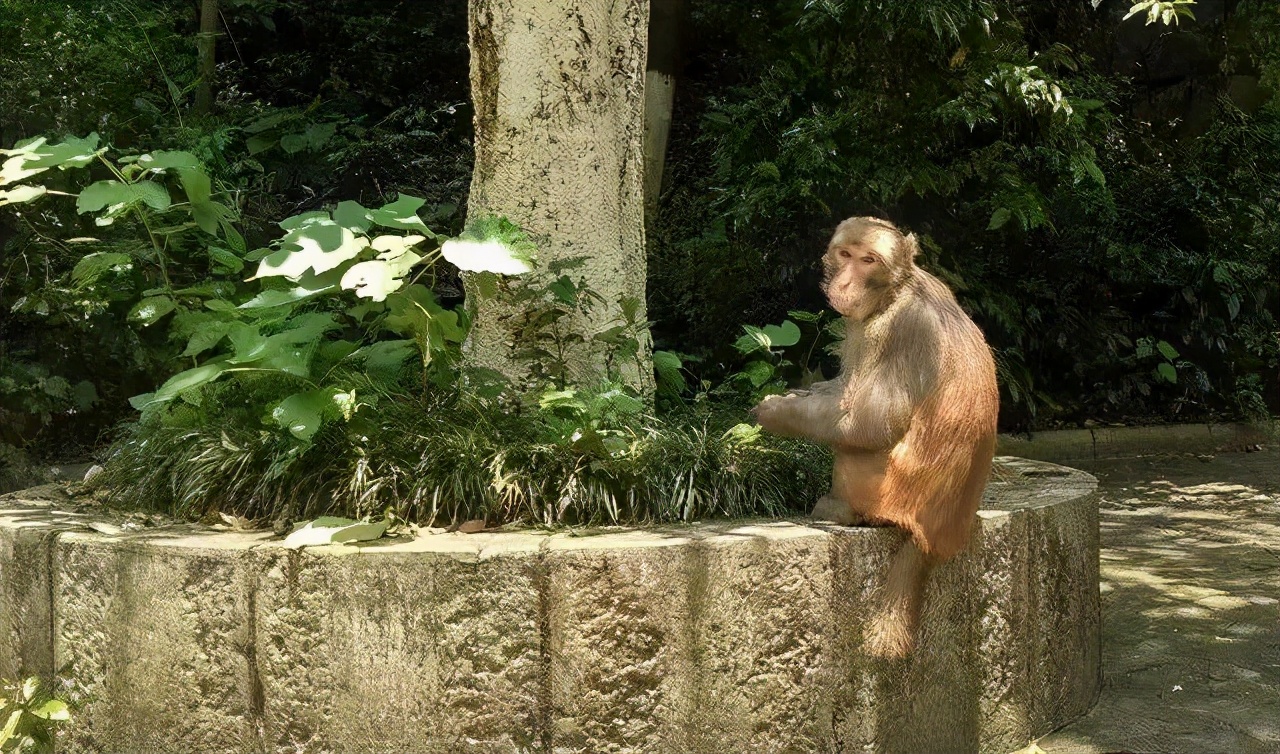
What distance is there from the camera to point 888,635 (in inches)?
136

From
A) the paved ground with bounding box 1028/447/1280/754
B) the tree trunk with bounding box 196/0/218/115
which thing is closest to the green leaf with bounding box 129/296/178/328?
the paved ground with bounding box 1028/447/1280/754

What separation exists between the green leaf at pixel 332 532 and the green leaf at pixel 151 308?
1263 millimetres

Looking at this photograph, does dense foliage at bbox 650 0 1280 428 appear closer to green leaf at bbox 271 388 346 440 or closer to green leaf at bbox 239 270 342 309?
green leaf at bbox 239 270 342 309

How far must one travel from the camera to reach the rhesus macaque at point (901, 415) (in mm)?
3406

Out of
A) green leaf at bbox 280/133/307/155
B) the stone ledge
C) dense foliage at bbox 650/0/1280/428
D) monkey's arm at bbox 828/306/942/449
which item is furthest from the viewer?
green leaf at bbox 280/133/307/155

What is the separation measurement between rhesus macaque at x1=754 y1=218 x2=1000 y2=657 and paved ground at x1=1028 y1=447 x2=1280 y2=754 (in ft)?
2.72

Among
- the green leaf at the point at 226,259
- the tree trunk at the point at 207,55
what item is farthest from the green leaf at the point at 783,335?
the tree trunk at the point at 207,55

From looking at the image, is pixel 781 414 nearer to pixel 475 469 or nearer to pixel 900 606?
pixel 900 606

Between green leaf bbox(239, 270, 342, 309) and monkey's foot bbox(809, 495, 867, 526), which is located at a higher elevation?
green leaf bbox(239, 270, 342, 309)

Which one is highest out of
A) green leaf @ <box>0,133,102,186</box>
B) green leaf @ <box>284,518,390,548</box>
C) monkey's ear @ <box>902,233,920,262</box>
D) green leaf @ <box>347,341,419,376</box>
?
green leaf @ <box>0,133,102,186</box>

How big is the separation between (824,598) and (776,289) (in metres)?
5.17

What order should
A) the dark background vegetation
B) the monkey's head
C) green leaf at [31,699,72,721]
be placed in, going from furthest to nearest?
the dark background vegetation
the monkey's head
green leaf at [31,699,72,721]

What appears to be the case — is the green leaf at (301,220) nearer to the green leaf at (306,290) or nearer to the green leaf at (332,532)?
the green leaf at (306,290)

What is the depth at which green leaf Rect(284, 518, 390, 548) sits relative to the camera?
333 centimetres
